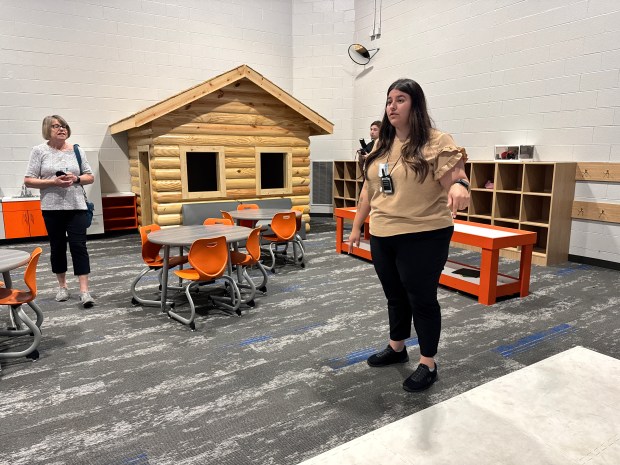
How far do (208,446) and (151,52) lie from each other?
27.9ft

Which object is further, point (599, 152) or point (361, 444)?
point (599, 152)

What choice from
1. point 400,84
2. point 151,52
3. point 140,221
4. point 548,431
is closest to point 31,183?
point 400,84

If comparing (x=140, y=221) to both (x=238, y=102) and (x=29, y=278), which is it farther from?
(x=29, y=278)

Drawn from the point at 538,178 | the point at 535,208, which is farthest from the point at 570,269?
the point at 538,178

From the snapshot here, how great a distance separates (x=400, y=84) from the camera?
245cm

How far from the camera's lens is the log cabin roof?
22.0ft

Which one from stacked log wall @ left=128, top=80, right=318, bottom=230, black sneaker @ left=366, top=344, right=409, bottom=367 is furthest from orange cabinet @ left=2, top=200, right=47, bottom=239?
black sneaker @ left=366, top=344, right=409, bottom=367

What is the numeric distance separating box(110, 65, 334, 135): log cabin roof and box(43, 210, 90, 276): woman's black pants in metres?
2.86

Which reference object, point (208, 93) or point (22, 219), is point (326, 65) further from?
point (22, 219)

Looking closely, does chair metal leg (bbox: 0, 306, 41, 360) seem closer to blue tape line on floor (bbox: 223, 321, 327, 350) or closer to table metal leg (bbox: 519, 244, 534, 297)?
blue tape line on floor (bbox: 223, 321, 327, 350)

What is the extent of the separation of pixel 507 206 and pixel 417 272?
5245 millimetres

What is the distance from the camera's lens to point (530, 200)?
6.68 metres

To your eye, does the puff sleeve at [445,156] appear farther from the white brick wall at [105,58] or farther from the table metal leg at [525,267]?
the white brick wall at [105,58]

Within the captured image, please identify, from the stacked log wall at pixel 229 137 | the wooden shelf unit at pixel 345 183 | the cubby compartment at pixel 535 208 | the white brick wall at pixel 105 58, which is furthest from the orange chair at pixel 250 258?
the wooden shelf unit at pixel 345 183
